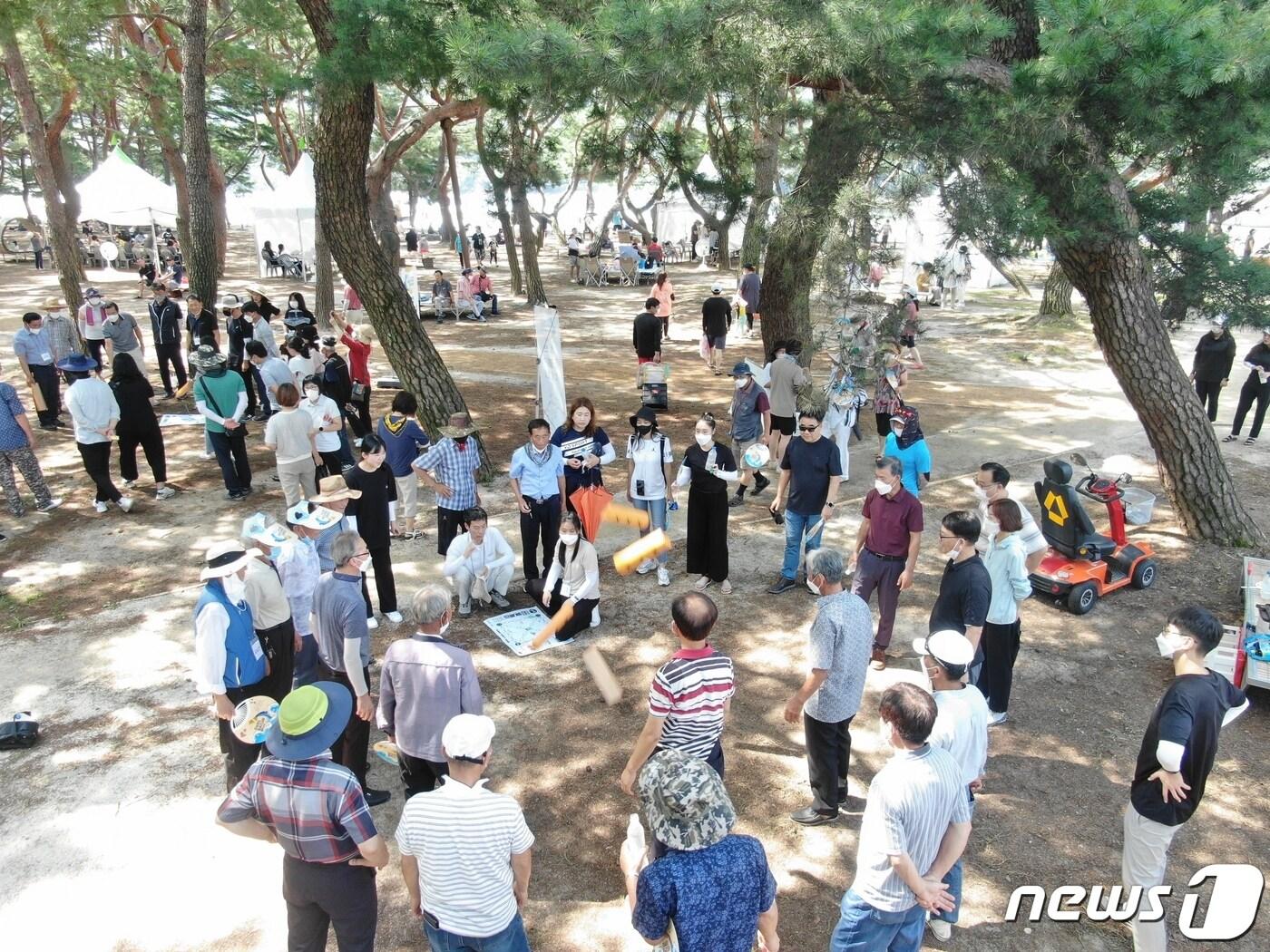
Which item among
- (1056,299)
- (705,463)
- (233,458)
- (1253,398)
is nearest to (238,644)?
(705,463)

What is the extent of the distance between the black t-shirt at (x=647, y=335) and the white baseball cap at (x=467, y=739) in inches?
401

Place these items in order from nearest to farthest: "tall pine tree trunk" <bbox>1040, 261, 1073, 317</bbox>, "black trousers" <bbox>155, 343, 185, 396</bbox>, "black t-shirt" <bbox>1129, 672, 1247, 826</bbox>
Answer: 1. "black t-shirt" <bbox>1129, 672, 1247, 826</bbox>
2. "black trousers" <bbox>155, 343, 185, 396</bbox>
3. "tall pine tree trunk" <bbox>1040, 261, 1073, 317</bbox>

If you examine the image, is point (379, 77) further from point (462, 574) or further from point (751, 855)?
point (751, 855)

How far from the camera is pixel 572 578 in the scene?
6.19m

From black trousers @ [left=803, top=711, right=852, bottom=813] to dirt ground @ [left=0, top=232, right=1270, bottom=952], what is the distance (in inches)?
5.8

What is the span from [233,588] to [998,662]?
413cm

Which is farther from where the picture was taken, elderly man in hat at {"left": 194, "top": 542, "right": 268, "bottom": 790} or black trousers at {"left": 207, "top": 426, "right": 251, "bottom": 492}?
black trousers at {"left": 207, "top": 426, "right": 251, "bottom": 492}

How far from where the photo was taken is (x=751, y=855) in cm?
249

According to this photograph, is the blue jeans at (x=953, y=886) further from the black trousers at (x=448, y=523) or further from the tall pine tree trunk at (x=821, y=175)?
the tall pine tree trunk at (x=821, y=175)

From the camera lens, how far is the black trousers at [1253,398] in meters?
10.6

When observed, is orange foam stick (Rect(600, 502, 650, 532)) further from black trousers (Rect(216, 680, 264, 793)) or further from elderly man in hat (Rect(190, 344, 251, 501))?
elderly man in hat (Rect(190, 344, 251, 501))

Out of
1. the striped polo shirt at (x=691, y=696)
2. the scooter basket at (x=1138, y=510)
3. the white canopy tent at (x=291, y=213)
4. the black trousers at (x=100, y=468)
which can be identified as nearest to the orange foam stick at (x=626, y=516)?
the striped polo shirt at (x=691, y=696)

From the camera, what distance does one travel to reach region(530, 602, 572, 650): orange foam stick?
20.1 feet

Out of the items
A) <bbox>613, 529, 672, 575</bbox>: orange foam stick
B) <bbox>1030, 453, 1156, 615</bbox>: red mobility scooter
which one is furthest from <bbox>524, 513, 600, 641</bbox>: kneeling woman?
<bbox>1030, 453, 1156, 615</bbox>: red mobility scooter
